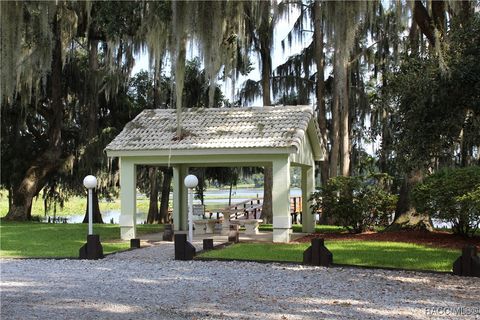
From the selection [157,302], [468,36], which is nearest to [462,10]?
[468,36]

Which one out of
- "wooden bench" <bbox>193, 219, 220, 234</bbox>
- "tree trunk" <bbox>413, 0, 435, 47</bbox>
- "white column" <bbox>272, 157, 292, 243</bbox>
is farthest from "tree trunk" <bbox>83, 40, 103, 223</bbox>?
"tree trunk" <bbox>413, 0, 435, 47</bbox>

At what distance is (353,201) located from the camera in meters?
16.0

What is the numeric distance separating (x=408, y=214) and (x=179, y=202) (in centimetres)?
697

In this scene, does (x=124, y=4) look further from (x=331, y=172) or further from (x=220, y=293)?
(x=331, y=172)

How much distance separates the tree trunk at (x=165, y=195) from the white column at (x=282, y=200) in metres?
10.7

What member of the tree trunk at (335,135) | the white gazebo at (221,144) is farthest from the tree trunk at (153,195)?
the white gazebo at (221,144)

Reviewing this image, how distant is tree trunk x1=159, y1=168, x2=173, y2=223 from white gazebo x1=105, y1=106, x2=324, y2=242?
8.36 meters

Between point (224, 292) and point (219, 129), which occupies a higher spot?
point (219, 129)

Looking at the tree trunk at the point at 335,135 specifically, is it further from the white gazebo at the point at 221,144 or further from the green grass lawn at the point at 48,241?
the green grass lawn at the point at 48,241

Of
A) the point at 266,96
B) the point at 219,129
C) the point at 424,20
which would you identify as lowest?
the point at 219,129

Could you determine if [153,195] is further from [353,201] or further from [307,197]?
[353,201]

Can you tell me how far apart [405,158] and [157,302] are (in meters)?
6.54

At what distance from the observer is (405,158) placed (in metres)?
11.7

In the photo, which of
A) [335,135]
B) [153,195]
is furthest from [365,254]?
[153,195]
